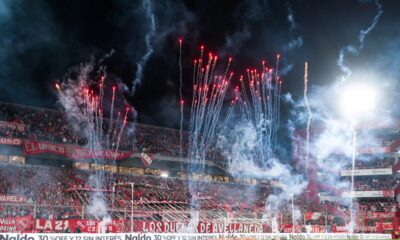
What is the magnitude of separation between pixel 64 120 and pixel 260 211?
80.6 feet

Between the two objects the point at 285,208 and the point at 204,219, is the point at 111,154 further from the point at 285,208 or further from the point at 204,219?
the point at 285,208

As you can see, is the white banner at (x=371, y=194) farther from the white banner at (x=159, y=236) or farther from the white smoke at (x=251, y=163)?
the white banner at (x=159, y=236)

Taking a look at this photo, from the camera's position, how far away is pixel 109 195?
47.1m

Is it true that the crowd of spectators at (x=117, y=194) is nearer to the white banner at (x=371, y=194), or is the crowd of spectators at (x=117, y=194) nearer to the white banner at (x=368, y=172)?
the white banner at (x=371, y=194)

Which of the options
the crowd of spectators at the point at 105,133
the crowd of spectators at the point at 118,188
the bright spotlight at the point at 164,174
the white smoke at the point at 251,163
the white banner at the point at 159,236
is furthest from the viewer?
the white smoke at the point at 251,163

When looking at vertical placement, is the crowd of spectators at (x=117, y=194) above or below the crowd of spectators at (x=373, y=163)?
below

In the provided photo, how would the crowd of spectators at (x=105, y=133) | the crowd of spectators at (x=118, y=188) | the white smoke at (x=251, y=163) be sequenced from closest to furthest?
the crowd of spectators at (x=118, y=188), the crowd of spectators at (x=105, y=133), the white smoke at (x=251, y=163)

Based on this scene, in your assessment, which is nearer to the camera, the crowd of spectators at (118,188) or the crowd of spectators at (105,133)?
the crowd of spectators at (118,188)

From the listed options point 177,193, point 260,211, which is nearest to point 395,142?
point 260,211

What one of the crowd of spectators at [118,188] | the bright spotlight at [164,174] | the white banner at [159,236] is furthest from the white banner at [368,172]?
the bright spotlight at [164,174]

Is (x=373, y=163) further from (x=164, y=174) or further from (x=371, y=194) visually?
(x=164, y=174)

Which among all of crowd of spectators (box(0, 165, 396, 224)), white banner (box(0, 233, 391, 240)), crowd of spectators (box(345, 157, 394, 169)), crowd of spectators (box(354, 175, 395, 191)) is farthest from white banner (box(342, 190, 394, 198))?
white banner (box(0, 233, 391, 240))

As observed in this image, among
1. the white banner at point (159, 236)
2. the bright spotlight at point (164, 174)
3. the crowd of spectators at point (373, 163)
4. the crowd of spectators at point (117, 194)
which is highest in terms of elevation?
the crowd of spectators at point (373, 163)

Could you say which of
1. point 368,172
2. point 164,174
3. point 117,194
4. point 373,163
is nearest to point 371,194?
point 368,172
